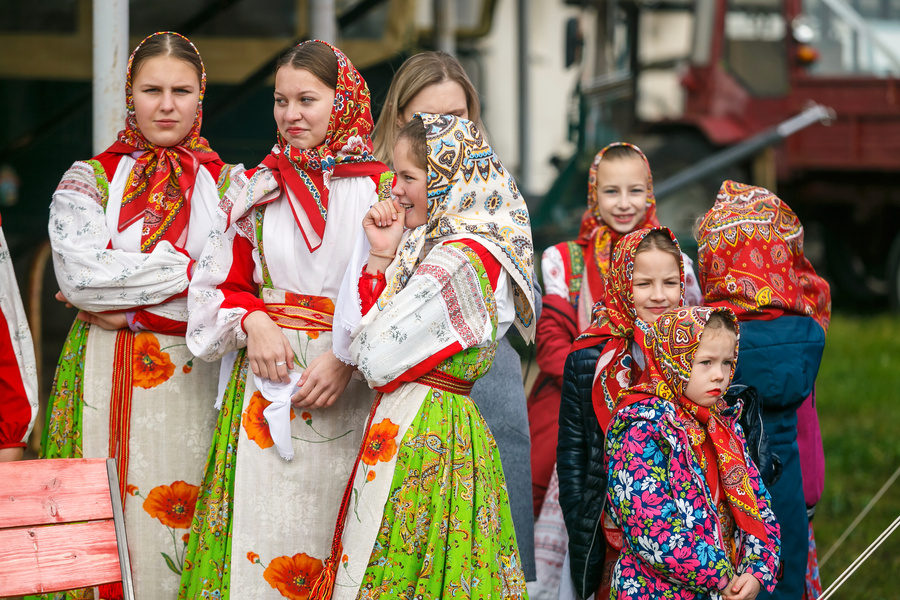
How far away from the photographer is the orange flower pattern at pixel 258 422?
2305 millimetres

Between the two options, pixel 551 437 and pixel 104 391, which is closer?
pixel 104 391

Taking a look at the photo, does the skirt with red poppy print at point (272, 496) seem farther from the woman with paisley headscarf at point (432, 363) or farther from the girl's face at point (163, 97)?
the girl's face at point (163, 97)

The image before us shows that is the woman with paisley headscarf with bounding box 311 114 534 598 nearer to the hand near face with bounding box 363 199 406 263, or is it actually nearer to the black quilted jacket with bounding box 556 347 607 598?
the hand near face with bounding box 363 199 406 263

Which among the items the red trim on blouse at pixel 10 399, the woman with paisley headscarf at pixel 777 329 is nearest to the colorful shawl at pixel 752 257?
the woman with paisley headscarf at pixel 777 329

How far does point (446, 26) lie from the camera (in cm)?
626

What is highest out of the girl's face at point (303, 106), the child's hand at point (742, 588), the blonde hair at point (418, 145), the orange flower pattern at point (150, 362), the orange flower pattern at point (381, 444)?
the girl's face at point (303, 106)

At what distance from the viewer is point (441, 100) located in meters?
2.74

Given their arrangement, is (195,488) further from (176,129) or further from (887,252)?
(887,252)

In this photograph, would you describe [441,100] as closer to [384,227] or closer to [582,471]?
[384,227]

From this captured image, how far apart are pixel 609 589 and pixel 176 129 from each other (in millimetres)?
1631

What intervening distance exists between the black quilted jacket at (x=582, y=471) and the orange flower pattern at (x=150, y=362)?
103 cm

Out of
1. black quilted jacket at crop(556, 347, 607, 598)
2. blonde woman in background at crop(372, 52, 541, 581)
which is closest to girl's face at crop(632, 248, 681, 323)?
black quilted jacket at crop(556, 347, 607, 598)

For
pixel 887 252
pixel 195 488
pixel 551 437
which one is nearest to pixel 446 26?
pixel 551 437

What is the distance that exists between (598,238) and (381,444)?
111 centimetres
